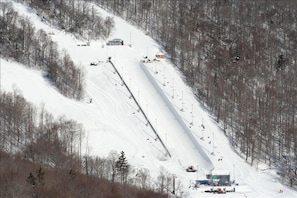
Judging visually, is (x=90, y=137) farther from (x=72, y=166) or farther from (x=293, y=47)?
(x=293, y=47)

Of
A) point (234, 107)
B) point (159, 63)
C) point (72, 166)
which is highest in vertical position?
point (159, 63)

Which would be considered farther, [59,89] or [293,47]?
[293,47]

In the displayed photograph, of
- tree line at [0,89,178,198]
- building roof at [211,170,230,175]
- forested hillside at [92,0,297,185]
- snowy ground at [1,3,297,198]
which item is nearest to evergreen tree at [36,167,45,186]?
tree line at [0,89,178,198]

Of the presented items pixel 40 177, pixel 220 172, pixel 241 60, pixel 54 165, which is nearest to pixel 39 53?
pixel 54 165

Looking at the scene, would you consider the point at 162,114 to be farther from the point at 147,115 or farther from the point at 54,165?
the point at 54,165

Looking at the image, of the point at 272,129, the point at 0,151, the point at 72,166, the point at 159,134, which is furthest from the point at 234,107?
the point at 0,151

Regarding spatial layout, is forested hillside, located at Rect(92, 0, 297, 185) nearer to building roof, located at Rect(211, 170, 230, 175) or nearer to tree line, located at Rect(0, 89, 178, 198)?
building roof, located at Rect(211, 170, 230, 175)
